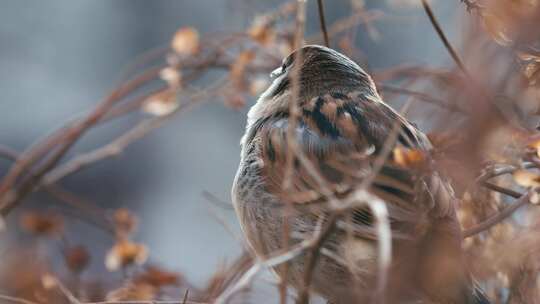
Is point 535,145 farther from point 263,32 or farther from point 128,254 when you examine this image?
point 128,254

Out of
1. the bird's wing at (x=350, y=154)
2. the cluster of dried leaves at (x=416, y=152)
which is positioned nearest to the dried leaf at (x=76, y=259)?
the cluster of dried leaves at (x=416, y=152)

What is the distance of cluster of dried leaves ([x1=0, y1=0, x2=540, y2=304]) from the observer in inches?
68.4

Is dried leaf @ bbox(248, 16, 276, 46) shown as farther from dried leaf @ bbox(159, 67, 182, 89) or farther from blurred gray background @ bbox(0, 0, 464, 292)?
blurred gray background @ bbox(0, 0, 464, 292)

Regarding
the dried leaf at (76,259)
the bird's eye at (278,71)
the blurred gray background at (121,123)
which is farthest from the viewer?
the blurred gray background at (121,123)

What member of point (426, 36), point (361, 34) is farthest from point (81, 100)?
point (426, 36)

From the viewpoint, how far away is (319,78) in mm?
3559

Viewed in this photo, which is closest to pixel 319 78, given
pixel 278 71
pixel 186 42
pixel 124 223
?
pixel 278 71

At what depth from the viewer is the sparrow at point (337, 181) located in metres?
2.53

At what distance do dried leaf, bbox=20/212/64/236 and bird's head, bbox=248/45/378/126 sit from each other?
0.89 m

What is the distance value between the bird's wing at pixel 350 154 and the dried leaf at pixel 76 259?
78cm

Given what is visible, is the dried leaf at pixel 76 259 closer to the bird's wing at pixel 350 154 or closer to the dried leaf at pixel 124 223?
the dried leaf at pixel 124 223

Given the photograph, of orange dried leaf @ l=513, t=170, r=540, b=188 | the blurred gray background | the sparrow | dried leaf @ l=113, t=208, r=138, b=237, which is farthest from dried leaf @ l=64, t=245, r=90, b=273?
the blurred gray background

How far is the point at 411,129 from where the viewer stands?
3145 mm

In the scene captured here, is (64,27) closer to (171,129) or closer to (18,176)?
(171,129)
